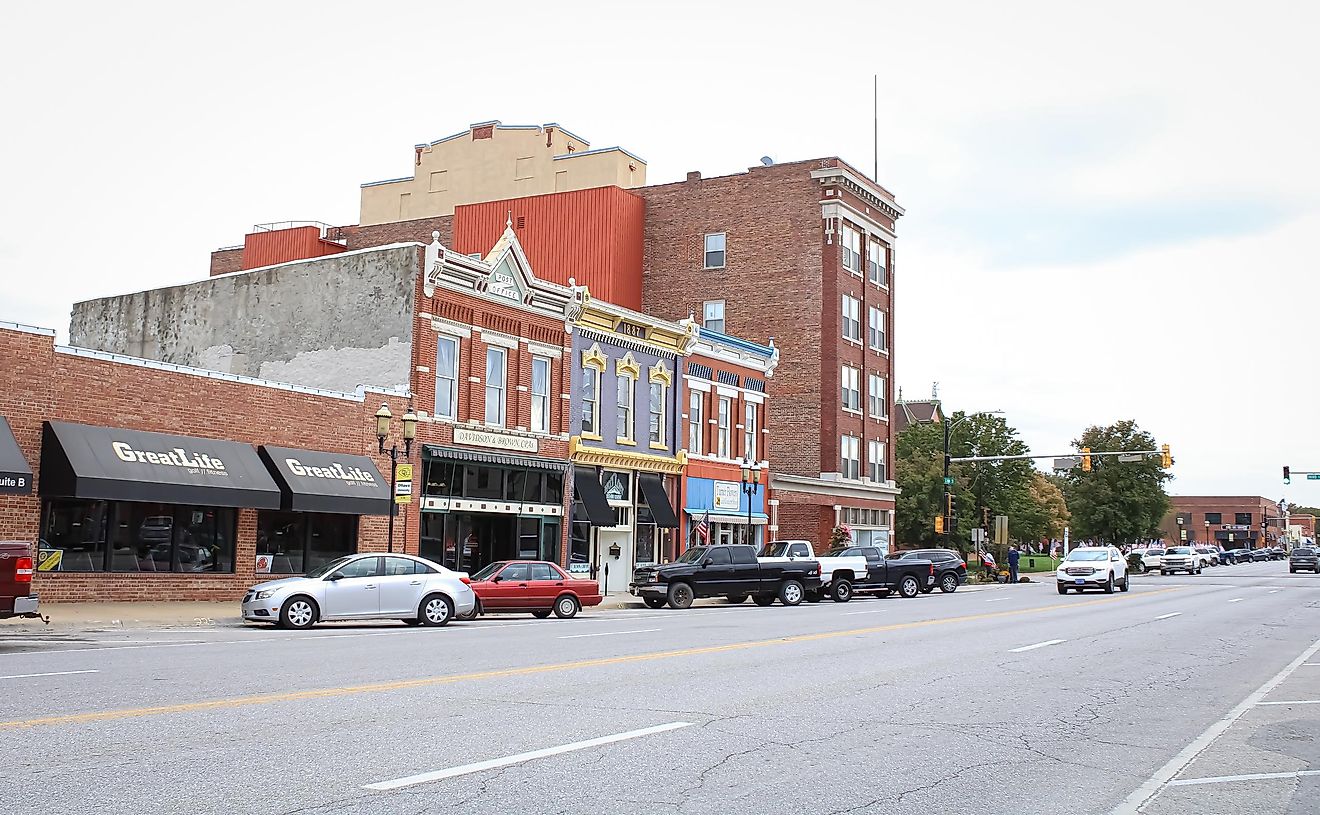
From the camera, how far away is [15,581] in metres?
16.5

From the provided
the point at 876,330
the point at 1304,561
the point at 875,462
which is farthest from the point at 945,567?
the point at 1304,561

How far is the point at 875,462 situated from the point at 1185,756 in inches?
1957

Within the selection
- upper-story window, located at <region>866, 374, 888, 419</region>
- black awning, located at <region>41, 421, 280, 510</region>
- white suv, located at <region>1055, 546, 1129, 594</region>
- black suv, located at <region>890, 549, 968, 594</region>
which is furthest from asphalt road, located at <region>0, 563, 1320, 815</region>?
upper-story window, located at <region>866, 374, 888, 419</region>

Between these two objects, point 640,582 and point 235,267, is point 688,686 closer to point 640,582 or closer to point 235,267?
point 640,582

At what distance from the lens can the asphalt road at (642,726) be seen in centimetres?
764

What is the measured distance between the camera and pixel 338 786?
296 inches

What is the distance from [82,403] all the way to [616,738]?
19946mm

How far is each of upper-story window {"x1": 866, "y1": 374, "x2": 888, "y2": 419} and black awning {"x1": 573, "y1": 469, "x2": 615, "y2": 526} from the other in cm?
2199

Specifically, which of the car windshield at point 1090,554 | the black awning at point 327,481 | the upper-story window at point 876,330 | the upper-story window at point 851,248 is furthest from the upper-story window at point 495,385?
the upper-story window at point 876,330

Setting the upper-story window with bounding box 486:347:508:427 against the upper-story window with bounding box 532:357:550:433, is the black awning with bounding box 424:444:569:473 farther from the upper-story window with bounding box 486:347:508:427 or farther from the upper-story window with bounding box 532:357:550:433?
the upper-story window with bounding box 486:347:508:427

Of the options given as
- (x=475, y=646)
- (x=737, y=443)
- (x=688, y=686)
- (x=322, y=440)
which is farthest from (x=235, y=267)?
(x=688, y=686)

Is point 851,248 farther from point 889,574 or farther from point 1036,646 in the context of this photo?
point 1036,646

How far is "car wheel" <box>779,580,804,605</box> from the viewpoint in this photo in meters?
35.6

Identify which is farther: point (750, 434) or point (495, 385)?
point (750, 434)
